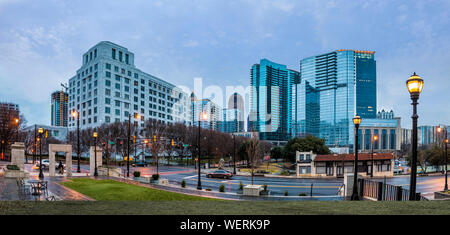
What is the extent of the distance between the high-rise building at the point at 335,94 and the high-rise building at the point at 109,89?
12306cm

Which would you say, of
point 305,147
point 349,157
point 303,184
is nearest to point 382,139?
point 305,147

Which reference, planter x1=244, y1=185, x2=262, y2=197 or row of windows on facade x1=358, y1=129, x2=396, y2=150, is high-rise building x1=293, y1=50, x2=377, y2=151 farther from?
planter x1=244, y1=185, x2=262, y2=197

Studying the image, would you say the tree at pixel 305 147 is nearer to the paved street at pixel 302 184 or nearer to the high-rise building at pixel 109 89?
the paved street at pixel 302 184

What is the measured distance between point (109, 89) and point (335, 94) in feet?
479

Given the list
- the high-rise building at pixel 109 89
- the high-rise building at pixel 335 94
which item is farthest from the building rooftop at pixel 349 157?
the high-rise building at pixel 335 94

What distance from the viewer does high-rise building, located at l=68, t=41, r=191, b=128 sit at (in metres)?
78.1

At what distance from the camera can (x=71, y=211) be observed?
15.5 feet

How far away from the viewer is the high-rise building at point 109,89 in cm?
7806

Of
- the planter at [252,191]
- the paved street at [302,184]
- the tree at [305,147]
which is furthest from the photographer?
Result: the tree at [305,147]

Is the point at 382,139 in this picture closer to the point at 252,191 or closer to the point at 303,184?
the point at 303,184

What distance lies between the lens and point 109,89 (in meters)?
79.6

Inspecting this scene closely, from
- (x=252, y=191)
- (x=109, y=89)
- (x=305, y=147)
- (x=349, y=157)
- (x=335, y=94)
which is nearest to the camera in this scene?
(x=252, y=191)

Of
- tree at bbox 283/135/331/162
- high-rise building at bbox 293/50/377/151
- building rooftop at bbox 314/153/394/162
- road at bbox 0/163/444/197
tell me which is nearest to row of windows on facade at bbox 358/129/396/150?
high-rise building at bbox 293/50/377/151
